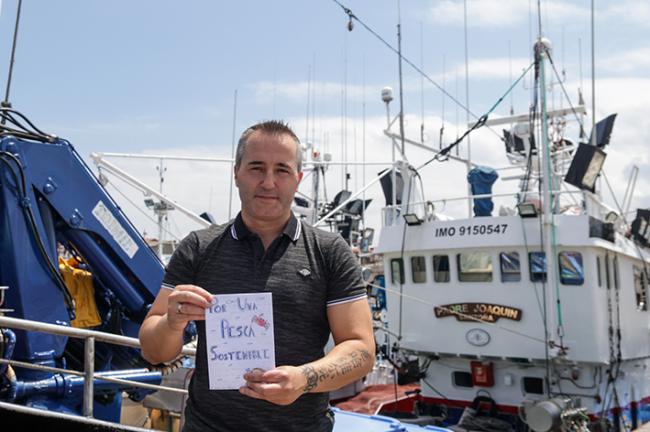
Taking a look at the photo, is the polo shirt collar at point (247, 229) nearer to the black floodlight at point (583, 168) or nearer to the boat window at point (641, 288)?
the black floodlight at point (583, 168)

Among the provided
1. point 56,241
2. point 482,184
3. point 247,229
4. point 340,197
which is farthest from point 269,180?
point 340,197

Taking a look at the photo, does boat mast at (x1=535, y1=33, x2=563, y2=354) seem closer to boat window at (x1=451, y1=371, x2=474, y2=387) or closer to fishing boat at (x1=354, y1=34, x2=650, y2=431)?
fishing boat at (x1=354, y1=34, x2=650, y2=431)

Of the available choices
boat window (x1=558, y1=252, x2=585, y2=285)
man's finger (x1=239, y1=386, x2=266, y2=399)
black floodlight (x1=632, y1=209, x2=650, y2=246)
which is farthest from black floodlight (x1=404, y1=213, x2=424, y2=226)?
man's finger (x1=239, y1=386, x2=266, y2=399)

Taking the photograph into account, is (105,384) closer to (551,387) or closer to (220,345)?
(220,345)

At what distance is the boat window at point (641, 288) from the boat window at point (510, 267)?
149 inches

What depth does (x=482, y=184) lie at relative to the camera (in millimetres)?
13039

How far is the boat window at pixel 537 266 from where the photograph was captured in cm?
1191

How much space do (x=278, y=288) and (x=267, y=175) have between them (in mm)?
353

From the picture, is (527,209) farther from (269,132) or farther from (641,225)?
(269,132)

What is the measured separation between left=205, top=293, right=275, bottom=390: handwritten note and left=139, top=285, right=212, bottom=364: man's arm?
48mm

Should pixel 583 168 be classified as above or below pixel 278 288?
above

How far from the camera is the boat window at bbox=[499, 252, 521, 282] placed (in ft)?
40.0

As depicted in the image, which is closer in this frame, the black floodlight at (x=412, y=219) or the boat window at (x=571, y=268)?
the boat window at (x=571, y=268)

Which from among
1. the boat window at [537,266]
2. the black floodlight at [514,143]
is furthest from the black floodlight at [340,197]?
the boat window at [537,266]
